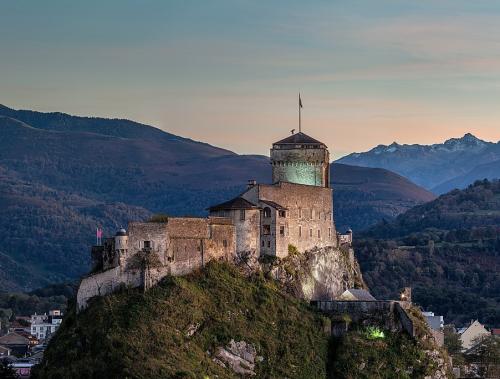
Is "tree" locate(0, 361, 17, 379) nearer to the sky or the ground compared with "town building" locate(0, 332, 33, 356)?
nearer to the sky

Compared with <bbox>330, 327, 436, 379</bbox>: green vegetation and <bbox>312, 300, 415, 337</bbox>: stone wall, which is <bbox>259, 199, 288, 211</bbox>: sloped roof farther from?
<bbox>330, 327, 436, 379</bbox>: green vegetation

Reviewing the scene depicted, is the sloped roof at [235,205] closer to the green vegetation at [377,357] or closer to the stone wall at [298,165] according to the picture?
the green vegetation at [377,357]

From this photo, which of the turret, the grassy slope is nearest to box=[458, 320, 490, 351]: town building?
the grassy slope

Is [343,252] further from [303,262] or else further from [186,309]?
[186,309]

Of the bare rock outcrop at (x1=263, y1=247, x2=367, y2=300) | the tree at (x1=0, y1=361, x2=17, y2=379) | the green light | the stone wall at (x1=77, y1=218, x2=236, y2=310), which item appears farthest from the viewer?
the tree at (x1=0, y1=361, x2=17, y2=379)

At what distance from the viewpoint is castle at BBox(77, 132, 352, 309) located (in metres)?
91.4

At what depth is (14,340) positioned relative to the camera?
6786 inches

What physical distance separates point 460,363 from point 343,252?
13.8m

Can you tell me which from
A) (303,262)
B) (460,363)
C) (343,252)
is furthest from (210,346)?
(460,363)

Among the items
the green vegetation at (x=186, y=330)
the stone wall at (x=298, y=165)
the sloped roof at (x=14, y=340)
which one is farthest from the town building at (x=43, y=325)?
the green vegetation at (x=186, y=330)

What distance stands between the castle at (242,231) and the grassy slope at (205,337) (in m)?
1.17

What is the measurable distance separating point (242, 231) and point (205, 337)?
37.5 feet

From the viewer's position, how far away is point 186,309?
91.0 metres

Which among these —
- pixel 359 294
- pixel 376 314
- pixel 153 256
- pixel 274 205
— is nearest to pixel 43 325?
pixel 359 294
